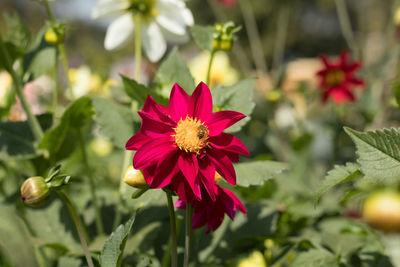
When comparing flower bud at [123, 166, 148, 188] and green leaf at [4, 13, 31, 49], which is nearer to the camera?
flower bud at [123, 166, 148, 188]

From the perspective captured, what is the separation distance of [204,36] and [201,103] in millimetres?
186

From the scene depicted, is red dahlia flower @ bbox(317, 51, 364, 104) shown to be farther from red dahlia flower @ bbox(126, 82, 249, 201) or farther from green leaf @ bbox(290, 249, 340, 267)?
red dahlia flower @ bbox(126, 82, 249, 201)

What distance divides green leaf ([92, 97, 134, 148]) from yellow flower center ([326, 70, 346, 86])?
0.72 meters

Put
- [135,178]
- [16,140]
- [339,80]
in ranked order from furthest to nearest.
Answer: [339,80] < [16,140] < [135,178]

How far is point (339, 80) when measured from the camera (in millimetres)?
1081

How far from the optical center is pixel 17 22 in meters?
0.64

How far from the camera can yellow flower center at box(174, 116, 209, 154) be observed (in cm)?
38

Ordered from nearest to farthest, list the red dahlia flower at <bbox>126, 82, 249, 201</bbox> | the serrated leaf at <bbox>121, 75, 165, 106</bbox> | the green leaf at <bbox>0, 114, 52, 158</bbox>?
the red dahlia flower at <bbox>126, 82, 249, 201</bbox>, the serrated leaf at <bbox>121, 75, 165, 106</bbox>, the green leaf at <bbox>0, 114, 52, 158</bbox>

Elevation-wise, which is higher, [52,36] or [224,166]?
[52,36]

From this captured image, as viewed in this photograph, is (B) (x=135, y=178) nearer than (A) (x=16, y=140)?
Yes

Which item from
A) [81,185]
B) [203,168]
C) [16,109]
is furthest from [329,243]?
[16,109]

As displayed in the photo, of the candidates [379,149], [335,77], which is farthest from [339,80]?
[379,149]

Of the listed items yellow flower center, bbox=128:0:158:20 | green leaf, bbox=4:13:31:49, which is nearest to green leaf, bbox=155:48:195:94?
yellow flower center, bbox=128:0:158:20

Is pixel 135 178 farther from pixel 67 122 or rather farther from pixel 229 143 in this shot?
pixel 67 122
